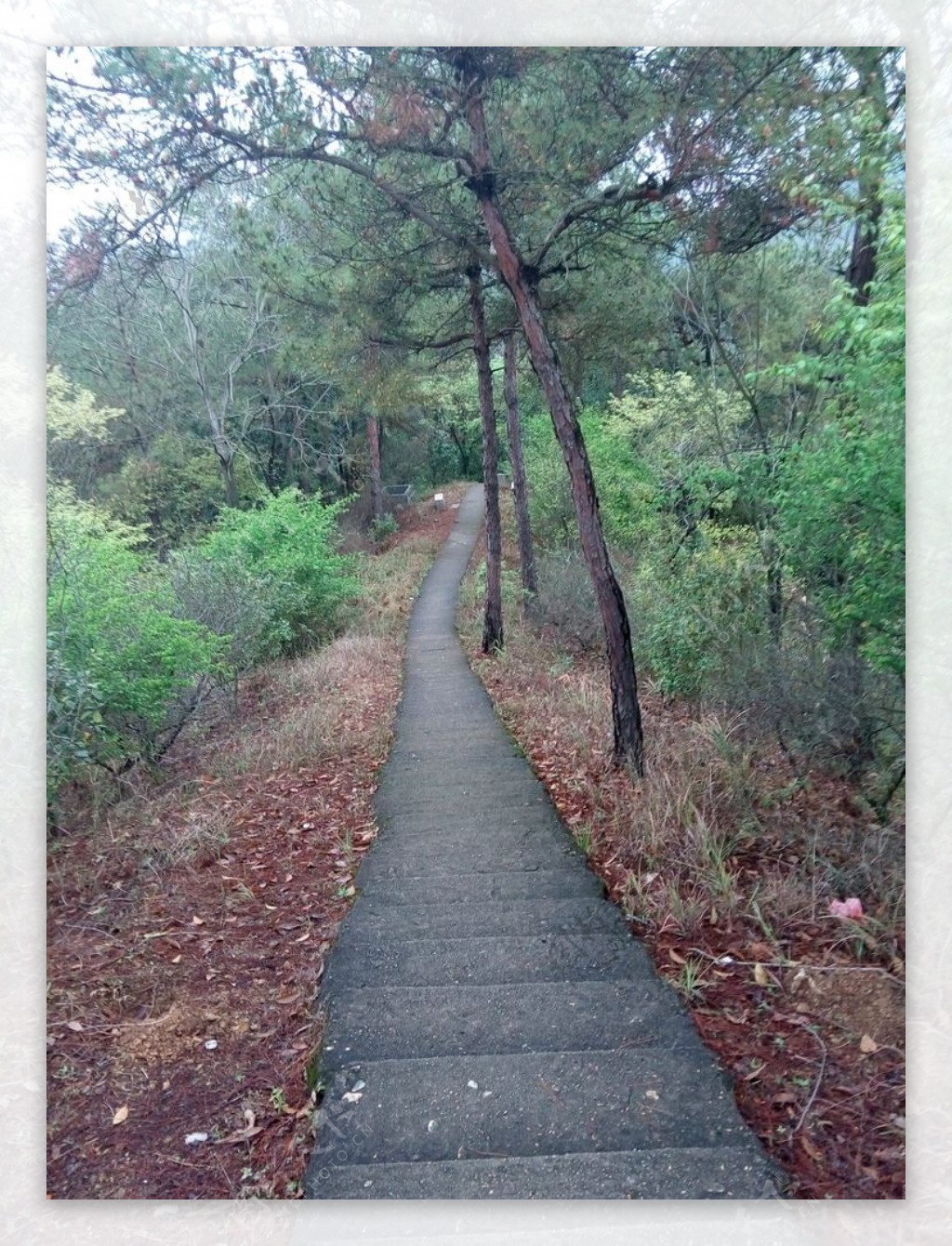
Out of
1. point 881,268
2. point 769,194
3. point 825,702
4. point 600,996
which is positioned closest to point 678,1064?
point 600,996

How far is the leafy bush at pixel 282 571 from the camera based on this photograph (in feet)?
30.2

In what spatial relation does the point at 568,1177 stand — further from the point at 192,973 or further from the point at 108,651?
the point at 108,651

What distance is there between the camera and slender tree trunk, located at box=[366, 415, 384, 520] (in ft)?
73.5

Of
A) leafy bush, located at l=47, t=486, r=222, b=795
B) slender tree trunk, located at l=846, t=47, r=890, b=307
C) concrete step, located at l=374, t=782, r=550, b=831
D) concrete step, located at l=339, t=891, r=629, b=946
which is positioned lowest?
concrete step, located at l=339, t=891, r=629, b=946

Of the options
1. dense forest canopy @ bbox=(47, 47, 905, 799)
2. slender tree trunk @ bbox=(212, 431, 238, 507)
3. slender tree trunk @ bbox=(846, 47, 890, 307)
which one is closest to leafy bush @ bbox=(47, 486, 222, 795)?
dense forest canopy @ bbox=(47, 47, 905, 799)

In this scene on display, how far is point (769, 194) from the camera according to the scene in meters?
4.11

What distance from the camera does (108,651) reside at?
4.58m

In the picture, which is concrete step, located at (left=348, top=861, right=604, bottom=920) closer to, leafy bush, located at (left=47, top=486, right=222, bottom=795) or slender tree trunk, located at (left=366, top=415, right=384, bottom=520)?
leafy bush, located at (left=47, top=486, right=222, bottom=795)

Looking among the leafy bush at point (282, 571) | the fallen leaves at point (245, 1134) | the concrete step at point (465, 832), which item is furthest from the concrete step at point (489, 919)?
the leafy bush at point (282, 571)

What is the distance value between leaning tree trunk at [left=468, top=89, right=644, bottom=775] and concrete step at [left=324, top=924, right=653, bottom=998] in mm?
1870

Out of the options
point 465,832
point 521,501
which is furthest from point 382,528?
point 465,832

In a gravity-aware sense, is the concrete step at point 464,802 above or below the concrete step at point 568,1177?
above

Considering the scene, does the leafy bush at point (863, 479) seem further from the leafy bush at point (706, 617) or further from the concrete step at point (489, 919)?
the concrete step at point (489, 919)

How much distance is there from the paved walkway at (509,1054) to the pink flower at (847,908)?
27.8 inches
